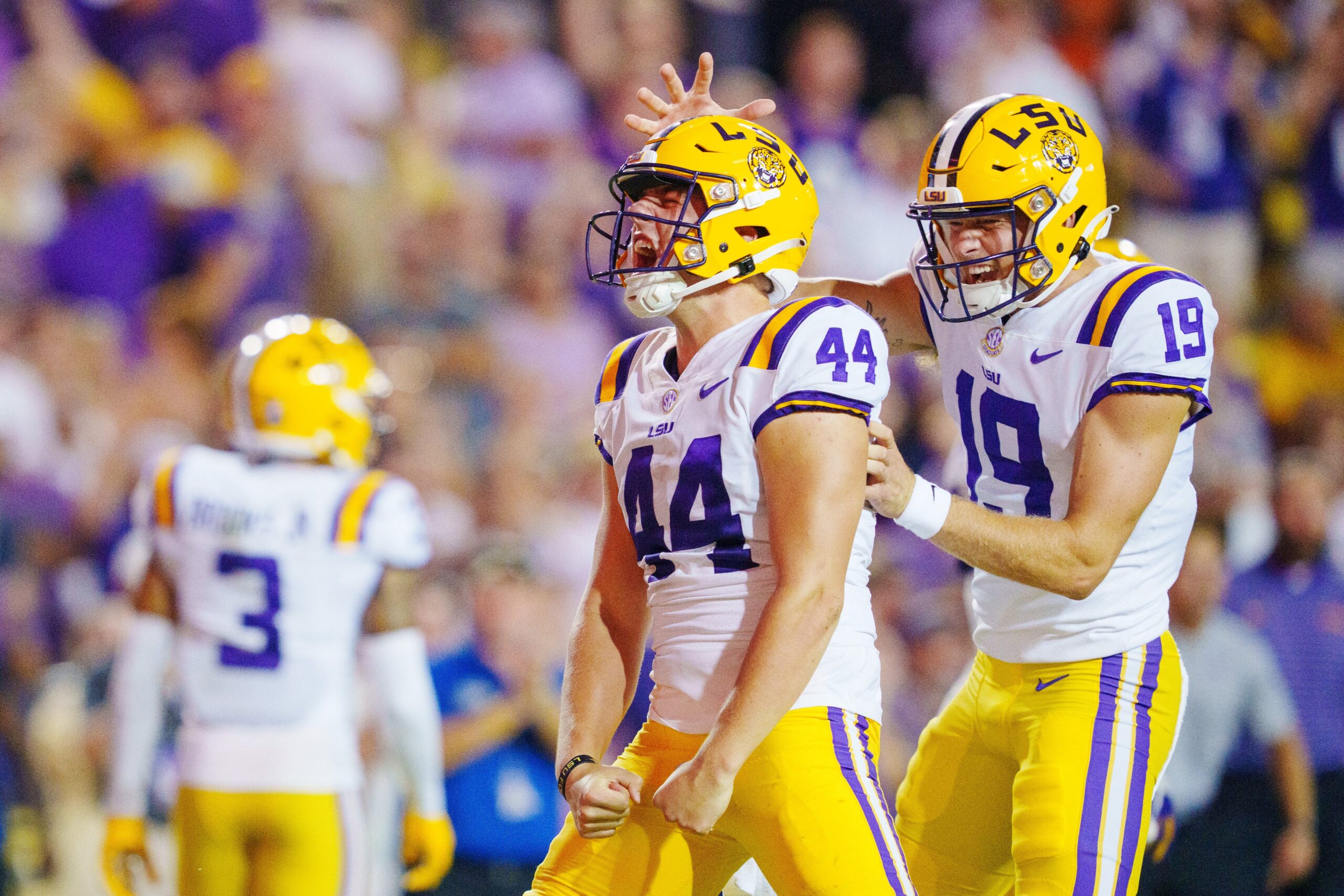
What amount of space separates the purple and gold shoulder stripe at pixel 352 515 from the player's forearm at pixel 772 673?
1.81m

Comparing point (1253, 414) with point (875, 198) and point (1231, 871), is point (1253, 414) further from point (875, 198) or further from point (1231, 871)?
point (1231, 871)

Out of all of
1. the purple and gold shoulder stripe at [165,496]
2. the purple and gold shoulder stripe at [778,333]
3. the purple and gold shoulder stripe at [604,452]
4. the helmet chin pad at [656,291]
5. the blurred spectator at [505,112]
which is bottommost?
the purple and gold shoulder stripe at [165,496]

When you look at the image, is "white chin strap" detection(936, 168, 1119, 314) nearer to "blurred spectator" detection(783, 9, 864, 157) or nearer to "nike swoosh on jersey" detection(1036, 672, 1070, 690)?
"nike swoosh on jersey" detection(1036, 672, 1070, 690)

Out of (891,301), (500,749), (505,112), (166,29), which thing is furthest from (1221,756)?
(166,29)

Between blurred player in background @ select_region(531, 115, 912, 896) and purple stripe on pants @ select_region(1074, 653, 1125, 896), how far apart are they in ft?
1.82

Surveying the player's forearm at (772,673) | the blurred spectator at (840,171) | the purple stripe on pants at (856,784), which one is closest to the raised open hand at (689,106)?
the player's forearm at (772,673)

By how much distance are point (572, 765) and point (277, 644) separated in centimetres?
145

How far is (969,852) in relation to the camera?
3.39 m

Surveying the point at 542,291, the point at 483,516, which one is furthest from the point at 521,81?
the point at 483,516

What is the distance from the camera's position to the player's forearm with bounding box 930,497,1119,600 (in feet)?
10.1

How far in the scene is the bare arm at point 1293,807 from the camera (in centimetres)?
636

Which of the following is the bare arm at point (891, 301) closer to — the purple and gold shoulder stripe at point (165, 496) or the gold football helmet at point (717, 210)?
the gold football helmet at point (717, 210)

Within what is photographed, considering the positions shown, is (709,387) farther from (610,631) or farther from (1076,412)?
(1076,412)

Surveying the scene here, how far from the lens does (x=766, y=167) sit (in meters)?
2.99
